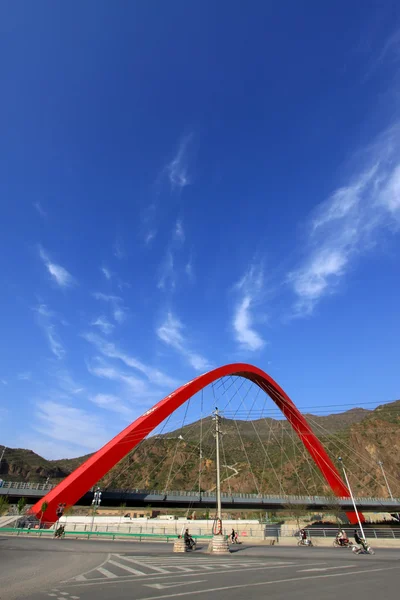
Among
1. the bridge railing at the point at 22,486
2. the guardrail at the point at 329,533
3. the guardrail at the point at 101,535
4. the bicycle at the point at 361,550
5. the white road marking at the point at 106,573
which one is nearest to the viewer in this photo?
the white road marking at the point at 106,573

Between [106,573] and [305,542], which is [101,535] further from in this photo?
[106,573]

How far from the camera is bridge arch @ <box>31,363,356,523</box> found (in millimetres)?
22781

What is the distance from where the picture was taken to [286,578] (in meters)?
8.20

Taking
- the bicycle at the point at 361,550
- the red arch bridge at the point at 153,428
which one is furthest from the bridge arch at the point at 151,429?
the bicycle at the point at 361,550

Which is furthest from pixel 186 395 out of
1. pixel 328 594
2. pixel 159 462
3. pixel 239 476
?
pixel 159 462

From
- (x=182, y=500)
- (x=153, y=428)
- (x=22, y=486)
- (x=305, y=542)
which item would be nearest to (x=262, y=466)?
(x=182, y=500)

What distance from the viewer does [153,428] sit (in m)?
28.2

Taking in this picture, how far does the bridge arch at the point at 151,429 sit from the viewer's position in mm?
22781

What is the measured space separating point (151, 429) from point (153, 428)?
0.32 meters

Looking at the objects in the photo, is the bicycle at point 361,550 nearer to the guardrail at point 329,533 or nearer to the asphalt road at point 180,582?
the asphalt road at point 180,582

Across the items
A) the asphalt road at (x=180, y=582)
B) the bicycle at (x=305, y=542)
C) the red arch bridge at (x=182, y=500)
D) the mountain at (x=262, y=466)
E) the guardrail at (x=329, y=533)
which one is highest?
the mountain at (x=262, y=466)

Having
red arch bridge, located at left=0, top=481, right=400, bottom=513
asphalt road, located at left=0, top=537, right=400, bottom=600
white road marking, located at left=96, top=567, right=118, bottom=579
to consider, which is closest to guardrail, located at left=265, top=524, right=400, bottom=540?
red arch bridge, located at left=0, top=481, right=400, bottom=513

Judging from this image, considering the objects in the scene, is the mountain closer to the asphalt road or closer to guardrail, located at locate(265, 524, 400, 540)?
guardrail, located at locate(265, 524, 400, 540)

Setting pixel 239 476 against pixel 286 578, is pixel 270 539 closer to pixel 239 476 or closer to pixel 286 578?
pixel 286 578
